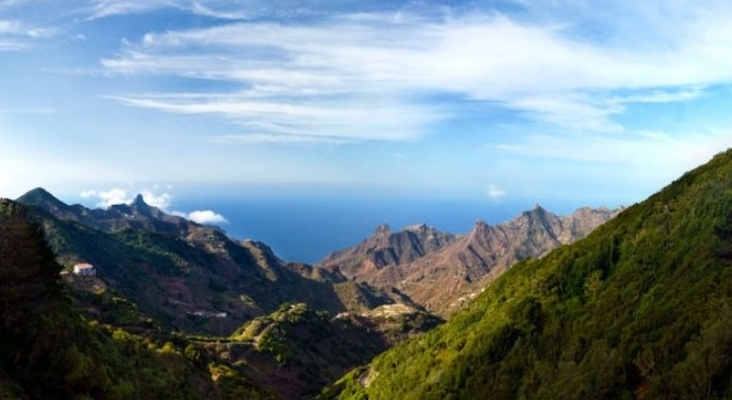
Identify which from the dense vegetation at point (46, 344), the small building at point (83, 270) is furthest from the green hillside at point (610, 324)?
the small building at point (83, 270)

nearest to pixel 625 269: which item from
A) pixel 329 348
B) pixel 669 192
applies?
pixel 669 192

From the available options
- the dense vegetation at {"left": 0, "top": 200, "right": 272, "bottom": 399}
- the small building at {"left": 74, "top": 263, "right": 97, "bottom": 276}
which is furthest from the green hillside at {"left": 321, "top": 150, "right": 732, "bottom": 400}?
the small building at {"left": 74, "top": 263, "right": 97, "bottom": 276}

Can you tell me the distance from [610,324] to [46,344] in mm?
65603

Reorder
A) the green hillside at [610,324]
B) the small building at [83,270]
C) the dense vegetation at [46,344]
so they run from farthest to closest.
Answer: the small building at [83,270] < the green hillside at [610,324] < the dense vegetation at [46,344]

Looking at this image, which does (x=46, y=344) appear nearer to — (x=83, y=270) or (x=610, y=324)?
(x=610, y=324)

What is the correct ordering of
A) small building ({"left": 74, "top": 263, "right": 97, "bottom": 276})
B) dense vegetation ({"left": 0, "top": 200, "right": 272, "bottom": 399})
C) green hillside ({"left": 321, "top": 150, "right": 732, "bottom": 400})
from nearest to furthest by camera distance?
dense vegetation ({"left": 0, "top": 200, "right": 272, "bottom": 399}) < green hillside ({"left": 321, "top": 150, "right": 732, "bottom": 400}) < small building ({"left": 74, "top": 263, "right": 97, "bottom": 276})

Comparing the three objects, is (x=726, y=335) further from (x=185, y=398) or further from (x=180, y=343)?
(x=180, y=343)

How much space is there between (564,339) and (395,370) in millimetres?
34086

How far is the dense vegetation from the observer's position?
48812 mm

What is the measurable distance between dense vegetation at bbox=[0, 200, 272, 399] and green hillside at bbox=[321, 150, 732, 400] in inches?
1675

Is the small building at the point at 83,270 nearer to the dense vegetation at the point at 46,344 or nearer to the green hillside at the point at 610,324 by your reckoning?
the green hillside at the point at 610,324

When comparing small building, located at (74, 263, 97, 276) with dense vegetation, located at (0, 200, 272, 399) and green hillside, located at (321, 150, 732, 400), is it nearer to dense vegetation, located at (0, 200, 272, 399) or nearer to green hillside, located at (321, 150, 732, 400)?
green hillside, located at (321, 150, 732, 400)

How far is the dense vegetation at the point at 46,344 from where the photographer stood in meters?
48.8

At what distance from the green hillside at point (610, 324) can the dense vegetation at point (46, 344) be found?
1675 inches
